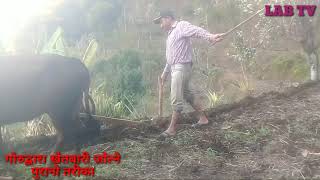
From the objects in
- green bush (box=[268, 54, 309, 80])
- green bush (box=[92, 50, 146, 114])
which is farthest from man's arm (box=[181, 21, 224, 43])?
green bush (box=[268, 54, 309, 80])

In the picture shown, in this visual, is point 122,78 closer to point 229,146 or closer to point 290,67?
point 290,67

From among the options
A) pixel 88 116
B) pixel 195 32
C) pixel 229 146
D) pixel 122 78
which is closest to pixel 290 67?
pixel 122 78

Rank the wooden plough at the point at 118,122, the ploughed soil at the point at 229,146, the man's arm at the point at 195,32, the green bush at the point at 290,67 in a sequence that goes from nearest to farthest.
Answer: the ploughed soil at the point at 229,146, the man's arm at the point at 195,32, the wooden plough at the point at 118,122, the green bush at the point at 290,67

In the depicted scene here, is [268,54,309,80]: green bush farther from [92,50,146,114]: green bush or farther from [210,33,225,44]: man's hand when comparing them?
[210,33,225,44]: man's hand

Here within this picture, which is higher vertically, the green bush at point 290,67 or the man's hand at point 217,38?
the man's hand at point 217,38

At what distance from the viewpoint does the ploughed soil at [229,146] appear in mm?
4961

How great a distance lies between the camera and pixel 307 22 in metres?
8.71

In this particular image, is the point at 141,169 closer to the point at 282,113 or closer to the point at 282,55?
the point at 282,113

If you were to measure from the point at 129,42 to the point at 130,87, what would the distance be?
16.5 feet

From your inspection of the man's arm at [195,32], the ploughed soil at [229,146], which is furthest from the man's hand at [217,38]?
the ploughed soil at [229,146]

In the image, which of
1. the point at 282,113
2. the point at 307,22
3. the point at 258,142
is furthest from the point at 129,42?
the point at 258,142

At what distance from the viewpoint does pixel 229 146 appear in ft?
19.1

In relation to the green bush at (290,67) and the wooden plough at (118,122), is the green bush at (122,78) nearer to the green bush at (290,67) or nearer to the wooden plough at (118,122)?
the wooden plough at (118,122)

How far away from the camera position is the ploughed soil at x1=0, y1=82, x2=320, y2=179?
496 centimetres
